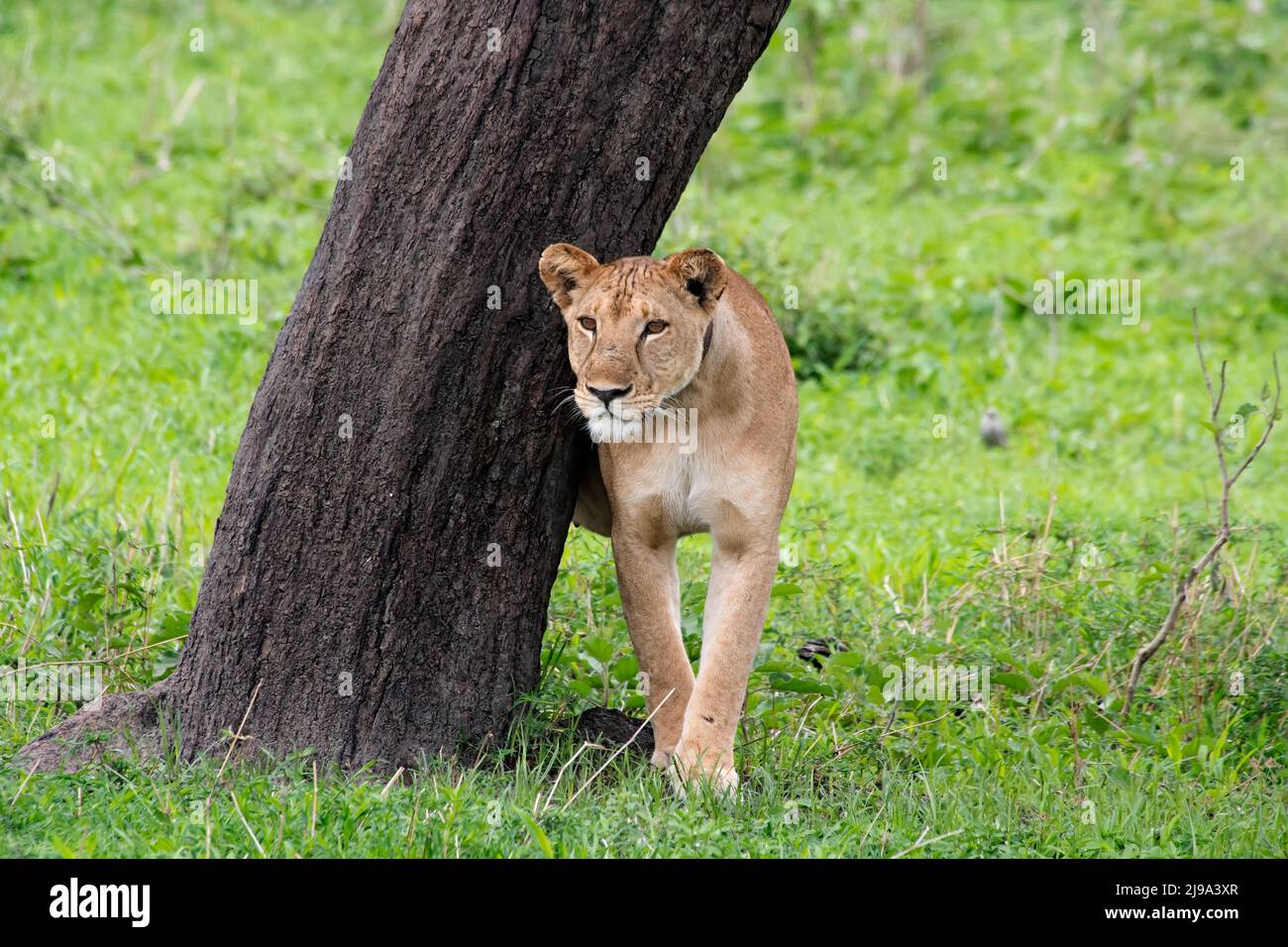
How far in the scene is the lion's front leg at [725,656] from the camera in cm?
471

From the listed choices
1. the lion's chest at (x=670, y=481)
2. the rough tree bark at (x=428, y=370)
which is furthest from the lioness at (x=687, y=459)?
the rough tree bark at (x=428, y=370)

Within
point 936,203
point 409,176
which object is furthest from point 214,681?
point 936,203

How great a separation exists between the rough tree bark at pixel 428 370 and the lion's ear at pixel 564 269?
86 mm

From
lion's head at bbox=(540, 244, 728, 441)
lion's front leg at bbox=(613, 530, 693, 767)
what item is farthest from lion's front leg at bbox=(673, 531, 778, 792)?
lion's head at bbox=(540, 244, 728, 441)

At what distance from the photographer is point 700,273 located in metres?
4.64

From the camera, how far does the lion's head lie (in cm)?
443

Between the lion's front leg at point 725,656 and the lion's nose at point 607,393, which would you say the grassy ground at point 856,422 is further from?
the lion's nose at point 607,393

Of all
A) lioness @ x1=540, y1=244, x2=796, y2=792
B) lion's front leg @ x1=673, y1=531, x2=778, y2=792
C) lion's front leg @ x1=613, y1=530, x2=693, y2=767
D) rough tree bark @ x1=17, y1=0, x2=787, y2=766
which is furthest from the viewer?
lion's front leg @ x1=613, y1=530, x2=693, y2=767

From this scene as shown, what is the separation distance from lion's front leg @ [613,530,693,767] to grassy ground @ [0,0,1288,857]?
18cm

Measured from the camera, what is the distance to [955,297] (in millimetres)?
10500

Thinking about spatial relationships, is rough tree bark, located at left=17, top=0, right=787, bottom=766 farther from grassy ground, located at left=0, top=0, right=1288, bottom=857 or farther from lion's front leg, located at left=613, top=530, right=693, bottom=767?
lion's front leg, located at left=613, top=530, right=693, bottom=767

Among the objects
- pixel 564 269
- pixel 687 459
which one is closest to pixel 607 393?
pixel 564 269

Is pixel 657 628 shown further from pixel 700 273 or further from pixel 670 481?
pixel 700 273

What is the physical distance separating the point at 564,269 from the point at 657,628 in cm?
118
